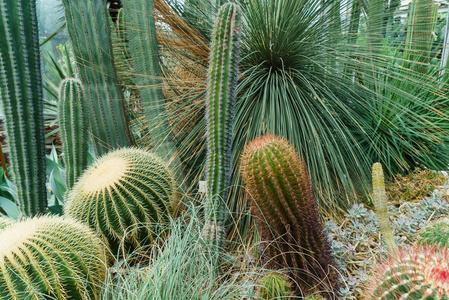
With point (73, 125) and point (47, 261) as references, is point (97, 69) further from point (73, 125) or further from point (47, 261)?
point (47, 261)

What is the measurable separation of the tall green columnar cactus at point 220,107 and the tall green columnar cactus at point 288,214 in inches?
4.7

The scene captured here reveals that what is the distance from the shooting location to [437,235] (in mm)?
1106

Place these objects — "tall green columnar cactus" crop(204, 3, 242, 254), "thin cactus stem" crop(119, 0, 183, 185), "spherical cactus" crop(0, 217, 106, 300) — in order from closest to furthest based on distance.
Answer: "spherical cactus" crop(0, 217, 106, 300) < "tall green columnar cactus" crop(204, 3, 242, 254) < "thin cactus stem" crop(119, 0, 183, 185)

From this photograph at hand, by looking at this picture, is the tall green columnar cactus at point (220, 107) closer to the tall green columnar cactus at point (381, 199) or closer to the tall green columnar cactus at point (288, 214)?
the tall green columnar cactus at point (288, 214)

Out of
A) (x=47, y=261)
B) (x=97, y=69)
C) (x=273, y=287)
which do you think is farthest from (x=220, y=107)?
(x=97, y=69)

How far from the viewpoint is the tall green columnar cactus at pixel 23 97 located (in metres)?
1.28

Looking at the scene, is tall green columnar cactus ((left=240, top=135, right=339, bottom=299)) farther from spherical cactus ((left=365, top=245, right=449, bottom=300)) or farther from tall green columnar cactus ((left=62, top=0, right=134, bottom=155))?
tall green columnar cactus ((left=62, top=0, right=134, bottom=155))

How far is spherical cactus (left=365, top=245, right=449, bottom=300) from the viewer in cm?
64

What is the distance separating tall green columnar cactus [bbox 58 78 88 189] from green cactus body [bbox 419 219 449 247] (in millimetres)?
1470

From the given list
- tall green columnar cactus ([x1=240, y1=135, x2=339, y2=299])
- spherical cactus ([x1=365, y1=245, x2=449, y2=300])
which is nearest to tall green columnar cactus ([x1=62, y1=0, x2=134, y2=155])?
tall green columnar cactus ([x1=240, y1=135, x2=339, y2=299])

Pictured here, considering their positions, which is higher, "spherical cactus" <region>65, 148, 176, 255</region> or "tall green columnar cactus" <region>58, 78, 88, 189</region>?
"tall green columnar cactus" <region>58, 78, 88, 189</region>

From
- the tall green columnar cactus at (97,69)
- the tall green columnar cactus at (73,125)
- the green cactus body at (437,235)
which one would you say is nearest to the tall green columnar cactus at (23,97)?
the tall green columnar cactus at (73,125)

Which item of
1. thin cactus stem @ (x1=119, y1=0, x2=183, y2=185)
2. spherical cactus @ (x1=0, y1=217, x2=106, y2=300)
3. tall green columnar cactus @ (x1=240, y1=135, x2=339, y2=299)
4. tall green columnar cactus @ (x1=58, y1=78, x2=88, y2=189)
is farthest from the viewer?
thin cactus stem @ (x1=119, y1=0, x2=183, y2=185)

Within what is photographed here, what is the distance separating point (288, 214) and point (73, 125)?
1.11 meters
